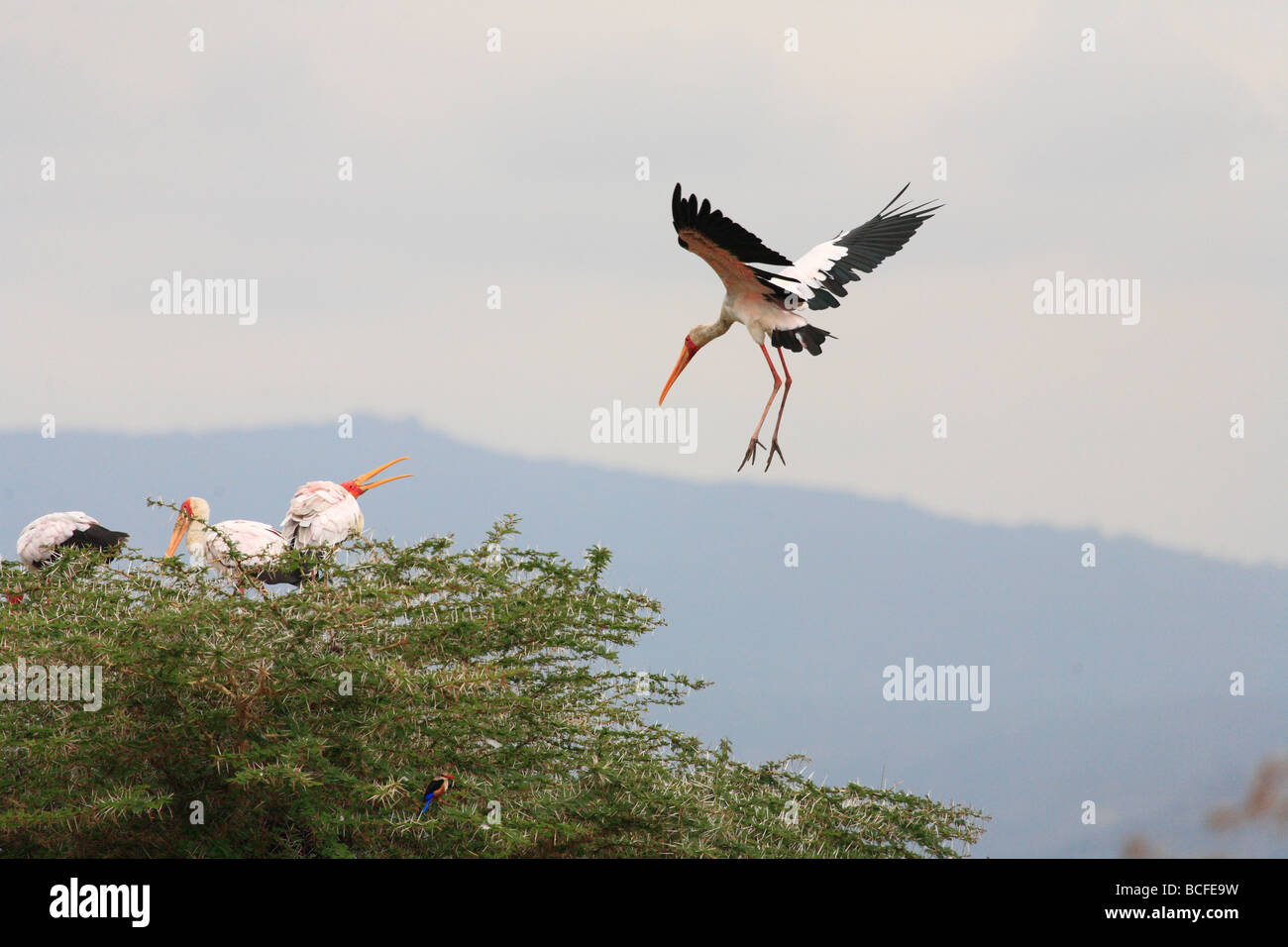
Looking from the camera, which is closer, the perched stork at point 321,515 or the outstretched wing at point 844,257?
the outstretched wing at point 844,257

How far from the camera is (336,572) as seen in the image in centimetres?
876

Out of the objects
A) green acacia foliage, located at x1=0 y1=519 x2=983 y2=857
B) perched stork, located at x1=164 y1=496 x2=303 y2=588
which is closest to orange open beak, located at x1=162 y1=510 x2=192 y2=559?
perched stork, located at x1=164 y1=496 x2=303 y2=588

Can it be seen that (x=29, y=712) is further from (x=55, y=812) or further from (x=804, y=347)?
(x=804, y=347)

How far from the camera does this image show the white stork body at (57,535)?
1155 cm

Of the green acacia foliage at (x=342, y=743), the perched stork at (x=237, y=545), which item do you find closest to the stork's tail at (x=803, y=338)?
the green acacia foliage at (x=342, y=743)

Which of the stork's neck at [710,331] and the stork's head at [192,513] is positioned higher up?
the stork's neck at [710,331]

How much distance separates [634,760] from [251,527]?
4.25 meters

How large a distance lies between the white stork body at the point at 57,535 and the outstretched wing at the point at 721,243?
6259 millimetres

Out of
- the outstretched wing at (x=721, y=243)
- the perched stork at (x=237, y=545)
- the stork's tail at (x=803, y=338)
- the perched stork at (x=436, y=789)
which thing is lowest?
the perched stork at (x=436, y=789)

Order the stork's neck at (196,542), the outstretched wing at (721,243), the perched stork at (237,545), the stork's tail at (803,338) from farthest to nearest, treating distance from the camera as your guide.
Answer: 1. the stork's neck at (196,542)
2. the perched stork at (237,545)
3. the stork's tail at (803,338)
4. the outstretched wing at (721,243)

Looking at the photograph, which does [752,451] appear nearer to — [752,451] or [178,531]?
[752,451]

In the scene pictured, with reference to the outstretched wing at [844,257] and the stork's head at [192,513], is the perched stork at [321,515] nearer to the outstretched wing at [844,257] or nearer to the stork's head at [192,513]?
the stork's head at [192,513]
